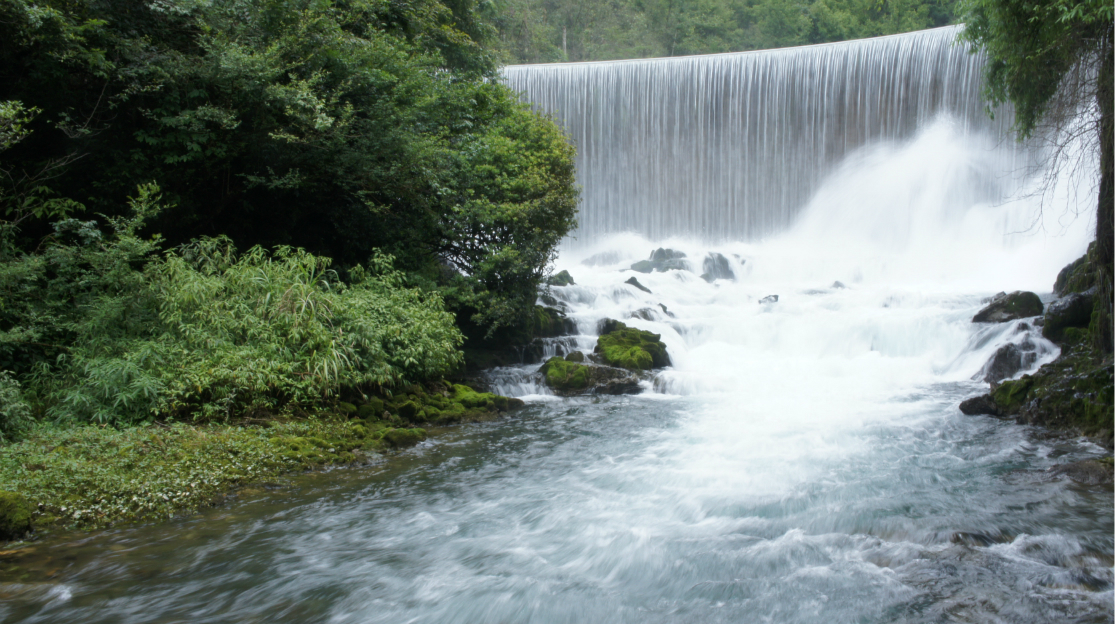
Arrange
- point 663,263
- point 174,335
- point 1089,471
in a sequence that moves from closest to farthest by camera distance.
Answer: point 1089,471
point 174,335
point 663,263

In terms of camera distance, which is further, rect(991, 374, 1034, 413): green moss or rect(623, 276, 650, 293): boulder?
rect(623, 276, 650, 293): boulder

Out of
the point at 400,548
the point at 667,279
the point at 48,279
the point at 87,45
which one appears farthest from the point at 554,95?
the point at 400,548

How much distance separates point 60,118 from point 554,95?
22.3m

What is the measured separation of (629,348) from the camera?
13.4m

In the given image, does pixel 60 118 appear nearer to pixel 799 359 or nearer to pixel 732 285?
pixel 799 359

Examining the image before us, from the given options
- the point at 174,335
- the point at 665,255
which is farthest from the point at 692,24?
the point at 174,335

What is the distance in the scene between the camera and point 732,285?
22.4 meters

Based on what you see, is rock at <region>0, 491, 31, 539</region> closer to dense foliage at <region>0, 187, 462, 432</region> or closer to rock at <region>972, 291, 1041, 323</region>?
dense foliage at <region>0, 187, 462, 432</region>

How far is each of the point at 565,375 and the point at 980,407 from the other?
6282 millimetres

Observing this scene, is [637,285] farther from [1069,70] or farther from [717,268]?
[1069,70]

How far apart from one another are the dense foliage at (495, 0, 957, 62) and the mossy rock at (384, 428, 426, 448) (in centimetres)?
3137

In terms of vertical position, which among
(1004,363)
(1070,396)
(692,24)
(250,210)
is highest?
(692,24)

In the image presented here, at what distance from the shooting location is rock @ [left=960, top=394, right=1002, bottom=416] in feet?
29.6

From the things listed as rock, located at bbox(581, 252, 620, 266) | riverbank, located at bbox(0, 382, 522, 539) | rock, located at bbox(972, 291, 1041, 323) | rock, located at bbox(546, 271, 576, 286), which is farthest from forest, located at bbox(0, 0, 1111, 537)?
rock, located at bbox(581, 252, 620, 266)
